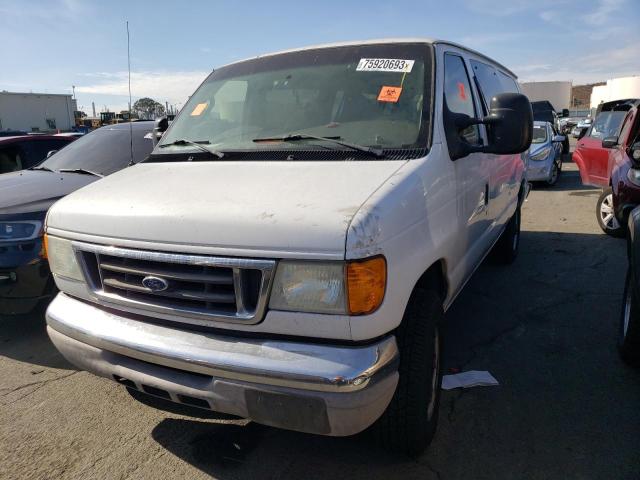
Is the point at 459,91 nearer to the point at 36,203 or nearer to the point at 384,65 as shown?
the point at 384,65

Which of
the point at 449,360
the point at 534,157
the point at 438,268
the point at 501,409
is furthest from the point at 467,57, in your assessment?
the point at 534,157

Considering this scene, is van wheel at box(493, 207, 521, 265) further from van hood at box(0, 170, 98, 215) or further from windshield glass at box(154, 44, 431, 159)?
van hood at box(0, 170, 98, 215)

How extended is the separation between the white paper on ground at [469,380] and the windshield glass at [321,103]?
5.18 feet

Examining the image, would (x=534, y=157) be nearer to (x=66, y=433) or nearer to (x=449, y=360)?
(x=449, y=360)

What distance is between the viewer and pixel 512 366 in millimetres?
3467

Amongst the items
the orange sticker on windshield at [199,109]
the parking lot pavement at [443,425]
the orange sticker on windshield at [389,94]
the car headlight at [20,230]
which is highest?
the orange sticker on windshield at [389,94]

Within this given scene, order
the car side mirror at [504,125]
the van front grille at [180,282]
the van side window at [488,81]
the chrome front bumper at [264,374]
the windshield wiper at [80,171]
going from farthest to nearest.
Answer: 1. the windshield wiper at [80,171]
2. the van side window at [488,81]
3. the car side mirror at [504,125]
4. the van front grille at [180,282]
5. the chrome front bumper at [264,374]

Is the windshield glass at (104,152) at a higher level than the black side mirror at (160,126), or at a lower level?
lower

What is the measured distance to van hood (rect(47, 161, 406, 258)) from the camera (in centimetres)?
194

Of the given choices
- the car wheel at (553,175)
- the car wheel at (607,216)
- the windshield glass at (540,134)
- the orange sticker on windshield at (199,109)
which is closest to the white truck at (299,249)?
the orange sticker on windshield at (199,109)

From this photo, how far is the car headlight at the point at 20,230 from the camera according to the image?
3.84 meters

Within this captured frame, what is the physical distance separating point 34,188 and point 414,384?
3.92 metres

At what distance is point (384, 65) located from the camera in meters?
2.96

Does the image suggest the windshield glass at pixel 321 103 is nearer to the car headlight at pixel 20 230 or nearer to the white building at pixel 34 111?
the car headlight at pixel 20 230
